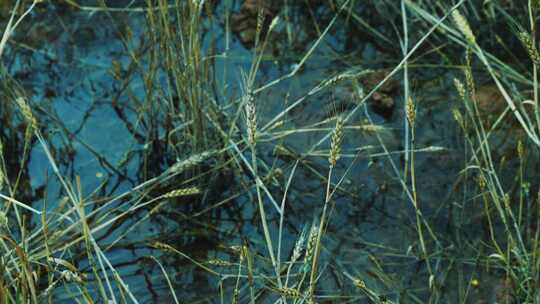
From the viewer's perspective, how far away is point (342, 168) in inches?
99.5

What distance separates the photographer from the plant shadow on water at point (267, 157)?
2156 mm

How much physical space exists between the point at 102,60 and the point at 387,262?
1.18 m

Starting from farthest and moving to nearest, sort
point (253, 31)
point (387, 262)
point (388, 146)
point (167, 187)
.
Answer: point (253, 31)
point (388, 146)
point (167, 187)
point (387, 262)

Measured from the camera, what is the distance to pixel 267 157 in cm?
254

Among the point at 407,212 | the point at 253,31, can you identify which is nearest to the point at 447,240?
the point at 407,212

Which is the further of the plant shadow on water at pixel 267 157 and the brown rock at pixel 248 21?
the brown rock at pixel 248 21

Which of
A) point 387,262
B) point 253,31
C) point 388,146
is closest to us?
point 387,262

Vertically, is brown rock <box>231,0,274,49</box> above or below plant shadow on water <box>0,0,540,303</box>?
above

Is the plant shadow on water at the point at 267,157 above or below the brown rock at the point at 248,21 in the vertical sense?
below

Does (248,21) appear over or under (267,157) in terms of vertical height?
over

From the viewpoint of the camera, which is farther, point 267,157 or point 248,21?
point 248,21

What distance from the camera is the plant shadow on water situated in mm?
2156

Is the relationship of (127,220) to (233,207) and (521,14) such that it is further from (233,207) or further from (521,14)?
(521,14)

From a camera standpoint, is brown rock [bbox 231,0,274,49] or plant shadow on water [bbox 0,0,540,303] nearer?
plant shadow on water [bbox 0,0,540,303]
